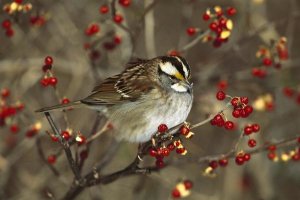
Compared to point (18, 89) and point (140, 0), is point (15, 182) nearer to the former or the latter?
point (18, 89)

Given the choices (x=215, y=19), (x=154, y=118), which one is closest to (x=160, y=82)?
(x=154, y=118)

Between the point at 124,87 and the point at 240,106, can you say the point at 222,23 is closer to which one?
the point at 124,87

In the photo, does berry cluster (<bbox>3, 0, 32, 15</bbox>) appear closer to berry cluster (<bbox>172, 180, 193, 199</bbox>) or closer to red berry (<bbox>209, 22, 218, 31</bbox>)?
red berry (<bbox>209, 22, 218, 31</bbox>)

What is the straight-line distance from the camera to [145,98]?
519cm

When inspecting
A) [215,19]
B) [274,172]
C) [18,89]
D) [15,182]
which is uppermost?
[215,19]

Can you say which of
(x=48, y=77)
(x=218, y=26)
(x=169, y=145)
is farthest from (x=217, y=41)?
(x=48, y=77)

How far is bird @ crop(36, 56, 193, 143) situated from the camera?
4902mm

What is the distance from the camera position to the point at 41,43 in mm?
7395

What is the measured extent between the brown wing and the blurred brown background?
2.80 ft

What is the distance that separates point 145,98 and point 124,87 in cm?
28

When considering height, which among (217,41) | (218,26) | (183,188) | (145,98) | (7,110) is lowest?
(183,188)

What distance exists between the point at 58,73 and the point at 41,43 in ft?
1.77

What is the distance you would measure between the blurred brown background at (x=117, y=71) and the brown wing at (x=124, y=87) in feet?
2.80

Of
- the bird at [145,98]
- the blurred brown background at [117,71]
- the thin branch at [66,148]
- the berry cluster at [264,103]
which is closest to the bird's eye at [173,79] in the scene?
the bird at [145,98]
